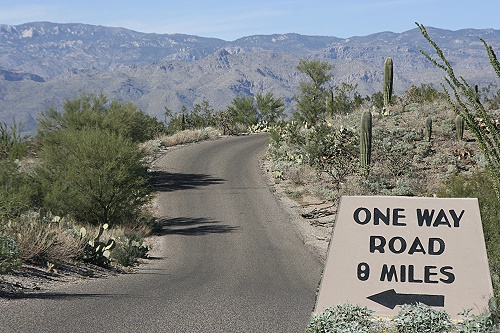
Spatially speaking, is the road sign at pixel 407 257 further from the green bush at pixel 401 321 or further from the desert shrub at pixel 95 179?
the desert shrub at pixel 95 179

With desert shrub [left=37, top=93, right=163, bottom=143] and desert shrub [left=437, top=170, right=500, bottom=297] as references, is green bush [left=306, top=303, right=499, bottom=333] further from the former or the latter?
desert shrub [left=37, top=93, right=163, bottom=143]

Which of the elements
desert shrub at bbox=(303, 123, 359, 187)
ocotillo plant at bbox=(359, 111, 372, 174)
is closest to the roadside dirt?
desert shrub at bbox=(303, 123, 359, 187)

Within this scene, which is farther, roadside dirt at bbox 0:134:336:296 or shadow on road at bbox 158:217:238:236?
shadow on road at bbox 158:217:238:236

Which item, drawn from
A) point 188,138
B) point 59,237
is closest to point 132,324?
point 59,237

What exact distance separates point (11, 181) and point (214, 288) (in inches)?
358

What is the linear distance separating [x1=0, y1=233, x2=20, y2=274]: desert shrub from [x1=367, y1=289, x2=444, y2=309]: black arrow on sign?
19.1ft

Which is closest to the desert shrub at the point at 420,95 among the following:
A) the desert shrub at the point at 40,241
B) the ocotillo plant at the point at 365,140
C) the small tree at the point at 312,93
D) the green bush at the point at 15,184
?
the small tree at the point at 312,93

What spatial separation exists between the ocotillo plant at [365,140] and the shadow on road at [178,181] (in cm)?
656

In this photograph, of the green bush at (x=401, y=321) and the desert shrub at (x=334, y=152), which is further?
the desert shrub at (x=334, y=152)

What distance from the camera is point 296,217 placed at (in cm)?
2330

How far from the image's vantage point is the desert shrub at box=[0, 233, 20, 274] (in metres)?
10.0

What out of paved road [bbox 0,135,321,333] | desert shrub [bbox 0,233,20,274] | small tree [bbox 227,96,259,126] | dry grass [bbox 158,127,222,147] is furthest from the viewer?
small tree [bbox 227,96,259,126]

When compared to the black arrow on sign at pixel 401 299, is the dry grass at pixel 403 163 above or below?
below

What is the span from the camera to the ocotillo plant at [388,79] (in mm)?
35344
